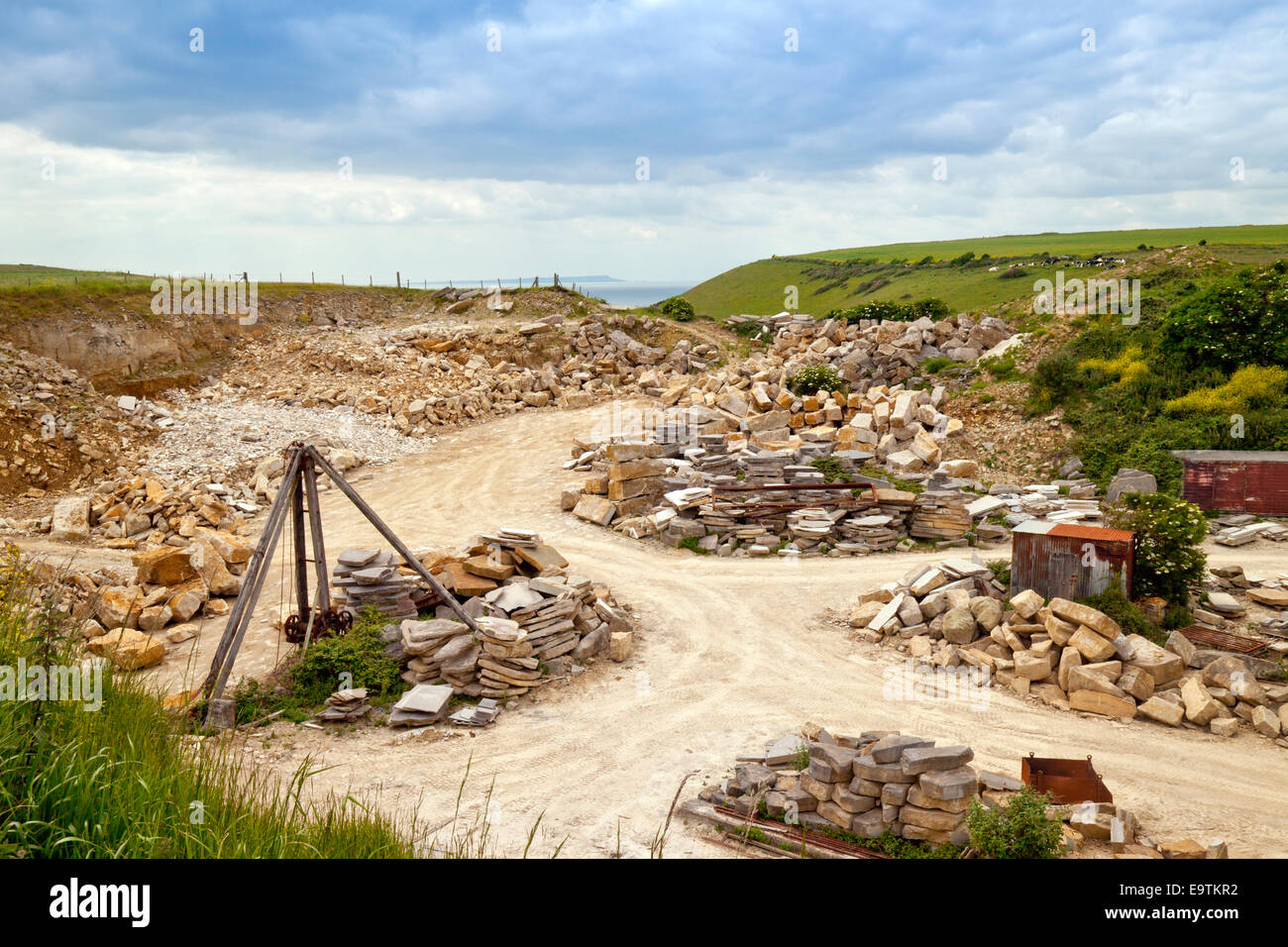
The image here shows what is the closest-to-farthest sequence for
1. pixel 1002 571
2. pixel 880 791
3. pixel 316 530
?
1. pixel 880 791
2. pixel 316 530
3. pixel 1002 571

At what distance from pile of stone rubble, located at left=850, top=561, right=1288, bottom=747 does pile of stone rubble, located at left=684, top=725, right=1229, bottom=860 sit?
3131mm

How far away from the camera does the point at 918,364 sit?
30.8m

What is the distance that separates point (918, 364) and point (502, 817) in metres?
26.0

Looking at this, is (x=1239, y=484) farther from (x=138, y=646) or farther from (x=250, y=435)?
(x=250, y=435)

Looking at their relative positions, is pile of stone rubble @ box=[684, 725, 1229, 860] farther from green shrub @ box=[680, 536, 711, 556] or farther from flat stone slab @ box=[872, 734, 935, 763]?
green shrub @ box=[680, 536, 711, 556]

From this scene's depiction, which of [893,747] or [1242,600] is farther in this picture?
[1242,600]

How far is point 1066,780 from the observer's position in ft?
30.2

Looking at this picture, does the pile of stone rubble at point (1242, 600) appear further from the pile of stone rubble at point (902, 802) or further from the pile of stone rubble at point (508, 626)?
the pile of stone rubble at point (508, 626)

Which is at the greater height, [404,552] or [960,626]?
[404,552]

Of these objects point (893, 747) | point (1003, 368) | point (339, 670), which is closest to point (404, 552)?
point (339, 670)

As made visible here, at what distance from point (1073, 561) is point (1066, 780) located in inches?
207

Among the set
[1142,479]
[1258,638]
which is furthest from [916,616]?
[1142,479]

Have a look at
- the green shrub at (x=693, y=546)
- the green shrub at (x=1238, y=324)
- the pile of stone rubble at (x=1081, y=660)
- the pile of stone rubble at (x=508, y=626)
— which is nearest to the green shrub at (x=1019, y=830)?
the pile of stone rubble at (x=1081, y=660)
